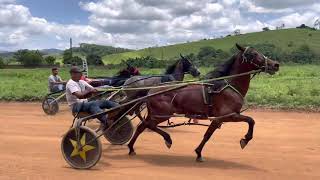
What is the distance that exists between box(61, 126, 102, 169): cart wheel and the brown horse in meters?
1.54

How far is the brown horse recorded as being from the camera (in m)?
10.0

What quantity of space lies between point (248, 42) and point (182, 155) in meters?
90.3

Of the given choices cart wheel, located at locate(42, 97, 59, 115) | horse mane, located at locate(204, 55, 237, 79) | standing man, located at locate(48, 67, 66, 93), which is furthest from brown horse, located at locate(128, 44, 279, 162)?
standing man, located at locate(48, 67, 66, 93)

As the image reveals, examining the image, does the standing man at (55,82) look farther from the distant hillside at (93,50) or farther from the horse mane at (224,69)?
the distant hillside at (93,50)

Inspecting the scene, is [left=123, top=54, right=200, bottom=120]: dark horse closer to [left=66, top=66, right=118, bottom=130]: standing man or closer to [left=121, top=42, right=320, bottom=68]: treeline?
[left=66, top=66, right=118, bottom=130]: standing man

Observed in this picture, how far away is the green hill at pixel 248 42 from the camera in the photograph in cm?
9725

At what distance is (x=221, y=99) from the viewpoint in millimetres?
10172

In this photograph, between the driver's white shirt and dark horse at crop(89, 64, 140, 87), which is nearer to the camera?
the driver's white shirt

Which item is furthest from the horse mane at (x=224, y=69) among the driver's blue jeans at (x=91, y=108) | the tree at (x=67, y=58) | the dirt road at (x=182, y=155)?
the tree at (x=67, y=58)

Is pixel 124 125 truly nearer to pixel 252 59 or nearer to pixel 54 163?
pixel 54 163

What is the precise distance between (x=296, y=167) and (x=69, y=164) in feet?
13.9

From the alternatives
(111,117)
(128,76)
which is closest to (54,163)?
(111,117)

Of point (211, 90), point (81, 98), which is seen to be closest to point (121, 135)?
point (81, 98)

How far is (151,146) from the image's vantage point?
1223cm
